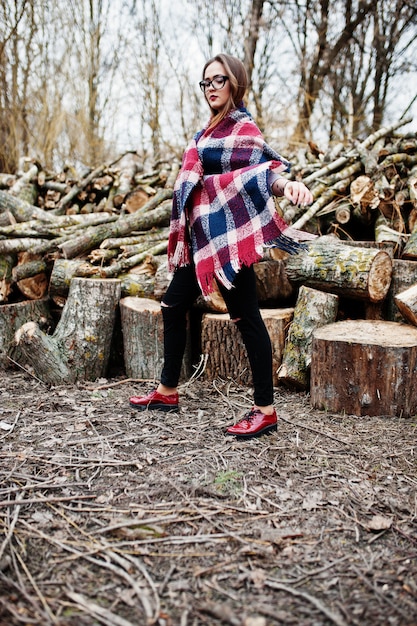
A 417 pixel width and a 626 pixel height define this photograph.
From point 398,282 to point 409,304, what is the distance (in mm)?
459

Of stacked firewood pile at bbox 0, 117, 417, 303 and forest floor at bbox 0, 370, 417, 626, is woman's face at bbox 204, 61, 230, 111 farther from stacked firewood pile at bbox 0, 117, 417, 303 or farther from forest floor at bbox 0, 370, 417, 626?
forest floor at bbox 0, 370, 417, 626

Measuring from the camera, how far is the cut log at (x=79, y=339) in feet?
11.8

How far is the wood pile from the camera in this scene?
3590 millimetres

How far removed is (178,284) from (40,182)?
15.2 ft

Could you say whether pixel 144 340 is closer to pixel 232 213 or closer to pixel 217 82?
pixel 232 213

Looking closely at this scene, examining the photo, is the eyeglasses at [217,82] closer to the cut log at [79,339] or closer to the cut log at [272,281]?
the cut log at [272,281]

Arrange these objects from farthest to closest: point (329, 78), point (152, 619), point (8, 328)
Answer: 1. point (329, 78)
2. point (8, 328)
3. point (152, 619)

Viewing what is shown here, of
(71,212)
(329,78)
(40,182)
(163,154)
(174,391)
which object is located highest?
(329,78)

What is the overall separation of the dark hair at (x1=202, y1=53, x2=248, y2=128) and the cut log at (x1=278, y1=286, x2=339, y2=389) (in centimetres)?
143

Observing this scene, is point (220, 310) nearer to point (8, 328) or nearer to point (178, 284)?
point (178, 284)

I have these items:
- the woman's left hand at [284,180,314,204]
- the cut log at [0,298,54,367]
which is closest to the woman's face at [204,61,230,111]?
the woman's left hand at [284,180,314,204]

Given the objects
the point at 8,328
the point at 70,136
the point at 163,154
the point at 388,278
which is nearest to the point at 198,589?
the point at 388,278

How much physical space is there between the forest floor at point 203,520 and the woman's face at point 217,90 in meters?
1.73

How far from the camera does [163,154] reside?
9469 millimetres
